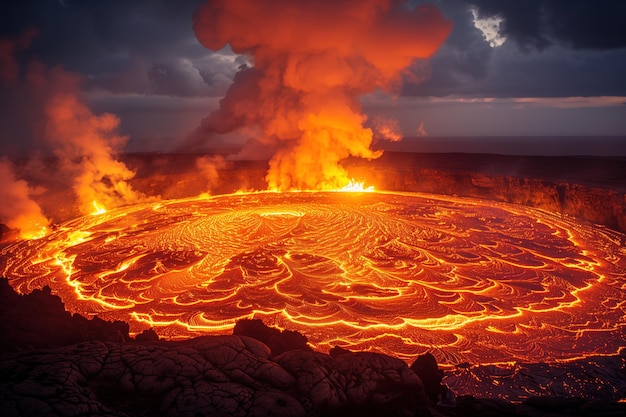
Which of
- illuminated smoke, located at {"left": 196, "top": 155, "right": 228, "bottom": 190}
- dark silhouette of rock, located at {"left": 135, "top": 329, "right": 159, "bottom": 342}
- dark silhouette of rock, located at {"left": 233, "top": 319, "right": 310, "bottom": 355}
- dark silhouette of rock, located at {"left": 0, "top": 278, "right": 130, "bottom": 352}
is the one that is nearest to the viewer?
dark silhouette of rock, located at {"left": 0, "top": 278, "right": 130, "bottom": 352}

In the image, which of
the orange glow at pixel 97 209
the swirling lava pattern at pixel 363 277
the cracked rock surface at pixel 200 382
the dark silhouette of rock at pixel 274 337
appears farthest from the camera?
the orange glow at pixel 97 209

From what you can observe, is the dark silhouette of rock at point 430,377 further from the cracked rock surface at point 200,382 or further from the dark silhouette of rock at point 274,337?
the dark silhouette of rock at point 274,337

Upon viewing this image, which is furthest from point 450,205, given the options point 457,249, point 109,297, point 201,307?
point 109,297

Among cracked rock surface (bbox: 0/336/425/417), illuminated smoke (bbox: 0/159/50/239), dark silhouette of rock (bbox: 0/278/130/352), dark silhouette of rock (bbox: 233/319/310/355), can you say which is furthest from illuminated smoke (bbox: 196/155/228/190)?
cracked rock surface (bbox: 0/336/425/417)

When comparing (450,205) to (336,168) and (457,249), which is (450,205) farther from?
(336,168)

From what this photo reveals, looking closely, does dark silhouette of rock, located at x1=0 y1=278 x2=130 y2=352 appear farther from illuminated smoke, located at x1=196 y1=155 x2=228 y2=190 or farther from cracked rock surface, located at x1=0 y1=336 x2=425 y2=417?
illuminated smoke, located at x1=196 y1=155 x2=228 y2=190

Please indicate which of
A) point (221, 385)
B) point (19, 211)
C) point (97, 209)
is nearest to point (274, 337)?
point (221, 385)

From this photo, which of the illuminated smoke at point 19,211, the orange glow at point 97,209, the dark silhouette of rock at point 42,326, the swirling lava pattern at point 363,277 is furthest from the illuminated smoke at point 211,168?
the dark silhouette of rock at point 42,326
